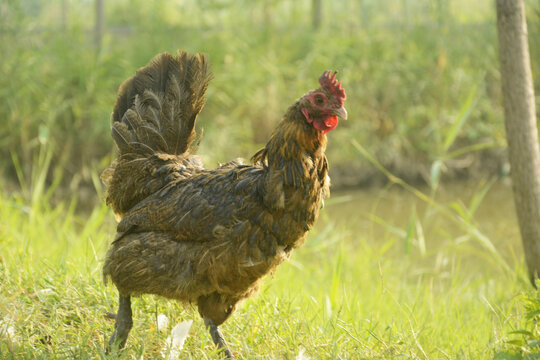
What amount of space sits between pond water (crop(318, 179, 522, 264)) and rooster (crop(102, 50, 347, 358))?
9.71 ft

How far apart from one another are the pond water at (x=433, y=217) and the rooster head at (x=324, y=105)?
3.24 meters

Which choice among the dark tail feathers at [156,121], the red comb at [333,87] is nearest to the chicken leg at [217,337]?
the dark tail feathers at [156,121]

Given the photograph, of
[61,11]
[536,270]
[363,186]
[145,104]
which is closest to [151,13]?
[61,11]

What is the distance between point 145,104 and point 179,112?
25 cm

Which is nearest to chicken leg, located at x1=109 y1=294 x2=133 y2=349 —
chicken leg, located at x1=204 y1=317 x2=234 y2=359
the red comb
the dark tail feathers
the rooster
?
the rooster

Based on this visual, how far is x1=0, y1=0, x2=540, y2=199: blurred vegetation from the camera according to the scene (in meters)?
7.86

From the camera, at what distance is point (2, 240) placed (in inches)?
167

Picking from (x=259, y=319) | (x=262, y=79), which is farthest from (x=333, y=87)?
(x=262, y=79)

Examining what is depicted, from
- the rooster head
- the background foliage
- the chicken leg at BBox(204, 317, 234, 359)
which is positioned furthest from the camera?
the background foliage

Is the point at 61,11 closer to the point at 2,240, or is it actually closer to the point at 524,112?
the point at 2,240

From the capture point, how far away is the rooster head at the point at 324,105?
10.3ft

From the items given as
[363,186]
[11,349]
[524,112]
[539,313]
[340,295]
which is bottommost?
[363,186]

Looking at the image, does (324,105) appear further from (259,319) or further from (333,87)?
(259,319)

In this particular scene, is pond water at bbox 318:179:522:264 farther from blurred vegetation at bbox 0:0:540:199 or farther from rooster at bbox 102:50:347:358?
rooster at bbox 102:50:347:358
